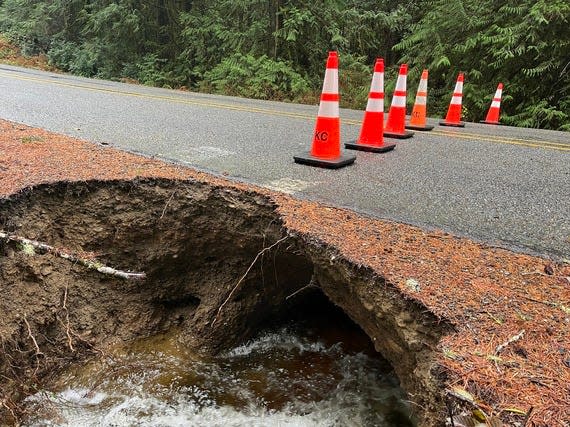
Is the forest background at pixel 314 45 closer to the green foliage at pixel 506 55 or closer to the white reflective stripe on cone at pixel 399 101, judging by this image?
the green foliage at pixel 506 55

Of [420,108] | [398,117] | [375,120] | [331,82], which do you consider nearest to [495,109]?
[420,108]

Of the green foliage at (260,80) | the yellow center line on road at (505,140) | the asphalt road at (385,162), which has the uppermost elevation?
the green foliage at (260,80)

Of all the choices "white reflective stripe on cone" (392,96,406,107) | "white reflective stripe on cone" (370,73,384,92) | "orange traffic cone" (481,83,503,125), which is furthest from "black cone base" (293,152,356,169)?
→ "orange traffic cone" (481,83,503,125)

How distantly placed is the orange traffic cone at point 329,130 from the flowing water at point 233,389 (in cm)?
161

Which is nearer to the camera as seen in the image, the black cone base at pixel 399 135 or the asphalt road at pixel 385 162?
the asphalt road at pixel 385 162

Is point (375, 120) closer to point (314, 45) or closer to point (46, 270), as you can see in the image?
point (46, 270)

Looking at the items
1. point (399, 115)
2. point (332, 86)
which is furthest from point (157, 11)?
point (332, 86)

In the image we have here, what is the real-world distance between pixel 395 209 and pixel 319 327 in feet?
4.21

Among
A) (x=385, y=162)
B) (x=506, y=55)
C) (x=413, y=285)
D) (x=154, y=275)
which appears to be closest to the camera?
(x=413, y=285)

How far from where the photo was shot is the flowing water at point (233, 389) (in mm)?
2641

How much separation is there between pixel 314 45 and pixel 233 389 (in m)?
11.8

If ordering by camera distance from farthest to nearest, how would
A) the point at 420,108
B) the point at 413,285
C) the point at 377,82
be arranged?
the point at 420,108 → the point at 377,82 → the point at 413,285

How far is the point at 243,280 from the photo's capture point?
331cm

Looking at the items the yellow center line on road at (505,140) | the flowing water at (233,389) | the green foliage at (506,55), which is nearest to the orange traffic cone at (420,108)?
the yellow center line on road at (505,140)
